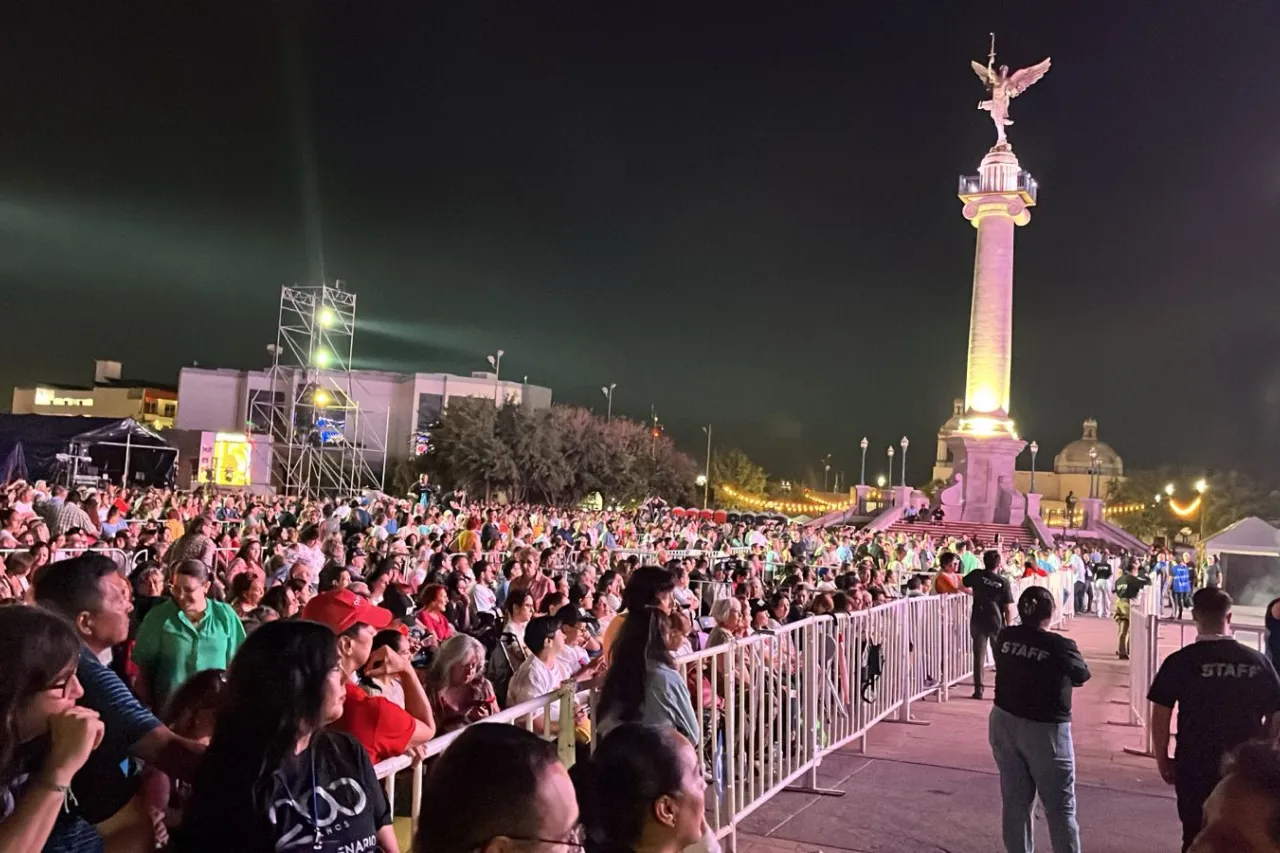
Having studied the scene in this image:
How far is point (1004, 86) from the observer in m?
54.6

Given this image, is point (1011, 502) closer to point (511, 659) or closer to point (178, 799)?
point (511, 659)

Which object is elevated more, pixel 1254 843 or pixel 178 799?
pixel 1254 843

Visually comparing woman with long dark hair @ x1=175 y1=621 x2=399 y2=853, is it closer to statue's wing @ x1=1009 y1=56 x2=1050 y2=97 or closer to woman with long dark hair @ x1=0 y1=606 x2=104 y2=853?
woman with long dark hair @ x1=0 y1=606 x2=104 y2=853

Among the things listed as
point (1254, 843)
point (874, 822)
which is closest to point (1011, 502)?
point (874, 822)

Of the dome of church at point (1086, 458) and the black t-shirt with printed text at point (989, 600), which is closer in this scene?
the black t-shirt with printed text at point (989, 600)

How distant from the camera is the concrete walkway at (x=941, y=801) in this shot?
6.19m

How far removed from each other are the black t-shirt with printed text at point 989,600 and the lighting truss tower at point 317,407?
114 ft

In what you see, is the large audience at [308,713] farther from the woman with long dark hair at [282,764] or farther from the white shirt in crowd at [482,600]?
the white shirt in crowd at [482,600]

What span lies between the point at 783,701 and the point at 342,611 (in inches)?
130

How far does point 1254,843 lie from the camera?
221cm

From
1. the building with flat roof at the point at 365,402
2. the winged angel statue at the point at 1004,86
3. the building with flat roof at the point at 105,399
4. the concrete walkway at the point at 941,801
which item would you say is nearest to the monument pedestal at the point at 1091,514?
the winged angel statue at the point at 1004,86

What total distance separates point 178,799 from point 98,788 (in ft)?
2.22

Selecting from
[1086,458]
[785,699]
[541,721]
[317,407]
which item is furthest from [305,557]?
[1086,458]

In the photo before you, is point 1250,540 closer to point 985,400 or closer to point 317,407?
point 985,400
